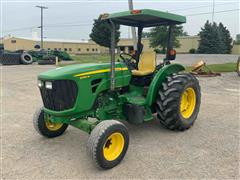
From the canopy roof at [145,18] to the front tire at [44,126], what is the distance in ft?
6.47

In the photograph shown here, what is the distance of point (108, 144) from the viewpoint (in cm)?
374

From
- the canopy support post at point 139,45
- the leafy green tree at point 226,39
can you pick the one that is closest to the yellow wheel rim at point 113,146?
the canopy support post at point 139,45

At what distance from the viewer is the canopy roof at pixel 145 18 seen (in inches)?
164

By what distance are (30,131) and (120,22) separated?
277 centimetres

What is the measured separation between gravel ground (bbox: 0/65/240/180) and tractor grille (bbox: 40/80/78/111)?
0.79 m

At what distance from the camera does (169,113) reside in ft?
15.3

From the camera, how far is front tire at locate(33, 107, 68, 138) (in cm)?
462

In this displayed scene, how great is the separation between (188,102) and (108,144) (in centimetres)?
234

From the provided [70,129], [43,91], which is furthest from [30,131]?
[43,91]

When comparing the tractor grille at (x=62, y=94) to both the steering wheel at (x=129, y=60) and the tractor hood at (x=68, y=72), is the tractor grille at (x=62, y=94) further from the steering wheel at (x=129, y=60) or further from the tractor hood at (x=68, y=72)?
the steering wheel at (x=129, y=60)

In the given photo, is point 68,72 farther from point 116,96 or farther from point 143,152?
point 143,152

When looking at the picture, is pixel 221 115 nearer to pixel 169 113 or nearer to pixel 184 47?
Result: pixel 169 113

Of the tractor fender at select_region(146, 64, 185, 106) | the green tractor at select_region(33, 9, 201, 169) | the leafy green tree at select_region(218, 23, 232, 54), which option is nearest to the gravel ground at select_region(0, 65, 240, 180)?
the green tractor at select_region(33, 9, 201, 169)

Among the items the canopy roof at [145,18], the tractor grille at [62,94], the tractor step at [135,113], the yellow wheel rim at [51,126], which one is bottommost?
the yellow wheel rim at [51,126]
